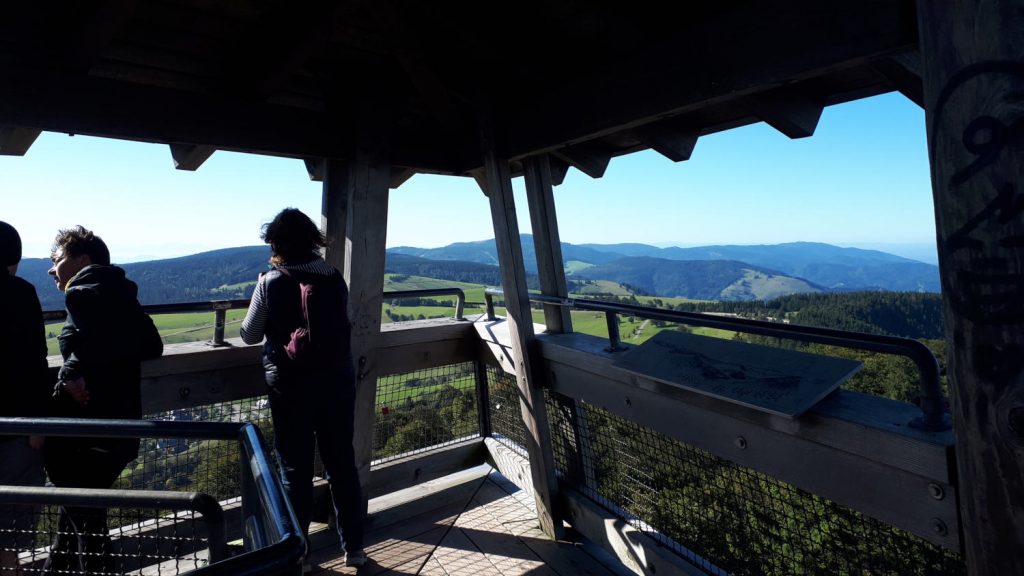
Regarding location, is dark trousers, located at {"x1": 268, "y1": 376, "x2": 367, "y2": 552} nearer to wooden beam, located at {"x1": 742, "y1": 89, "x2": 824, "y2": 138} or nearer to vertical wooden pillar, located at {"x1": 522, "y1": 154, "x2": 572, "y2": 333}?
vertical wooden pillar, located at {"x1": 522, "y1": 154, "x2": 572, "y2": 333}

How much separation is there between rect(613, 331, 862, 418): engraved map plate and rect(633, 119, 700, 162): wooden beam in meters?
1.04

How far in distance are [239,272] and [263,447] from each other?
32977 mm

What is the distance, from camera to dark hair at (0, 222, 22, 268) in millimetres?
2121

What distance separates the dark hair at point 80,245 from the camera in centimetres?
238

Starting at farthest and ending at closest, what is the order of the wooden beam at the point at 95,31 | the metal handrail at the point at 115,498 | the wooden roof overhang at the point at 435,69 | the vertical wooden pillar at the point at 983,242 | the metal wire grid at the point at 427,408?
the metal wire grid at the point at 427,408
the wooden beam at the point at 95,31
the wooden roof overhang at the point at 435,69
the metal handrail at the point at 115,498
the vertical wooden pillar at the point at 983,242

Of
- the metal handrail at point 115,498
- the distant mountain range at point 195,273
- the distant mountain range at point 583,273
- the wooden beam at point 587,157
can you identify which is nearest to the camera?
the metal handrail at point 115,498

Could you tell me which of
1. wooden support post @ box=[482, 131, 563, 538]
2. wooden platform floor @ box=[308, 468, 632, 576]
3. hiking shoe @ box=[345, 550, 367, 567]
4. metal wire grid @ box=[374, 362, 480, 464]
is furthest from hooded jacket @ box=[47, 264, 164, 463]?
wooden support post @ box=[482, 131, 563, 538]

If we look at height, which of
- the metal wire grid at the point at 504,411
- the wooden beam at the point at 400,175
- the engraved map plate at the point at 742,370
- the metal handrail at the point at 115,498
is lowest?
the metal wire grid at the point at 504,411

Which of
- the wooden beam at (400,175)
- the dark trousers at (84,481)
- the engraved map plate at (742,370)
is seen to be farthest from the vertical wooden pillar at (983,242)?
the wooden beam at (400,175)


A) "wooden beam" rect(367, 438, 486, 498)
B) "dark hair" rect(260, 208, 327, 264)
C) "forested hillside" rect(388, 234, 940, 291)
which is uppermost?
"dark hair" rect(260, 208, 327, 264)

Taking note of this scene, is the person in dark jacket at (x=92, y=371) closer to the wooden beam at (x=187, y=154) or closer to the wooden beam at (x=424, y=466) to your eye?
the wooden beam at (x=187, y=154)

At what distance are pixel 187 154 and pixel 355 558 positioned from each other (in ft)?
8.68

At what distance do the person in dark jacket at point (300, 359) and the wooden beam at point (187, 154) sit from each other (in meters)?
0.82

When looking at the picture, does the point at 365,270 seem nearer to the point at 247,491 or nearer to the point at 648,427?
the point at 648,427
